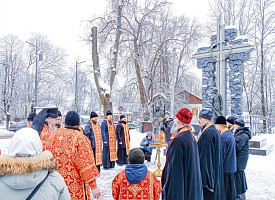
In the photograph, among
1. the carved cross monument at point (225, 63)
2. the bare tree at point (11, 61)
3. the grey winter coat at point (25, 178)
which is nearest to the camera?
the grey winter coat at point (25, 178)

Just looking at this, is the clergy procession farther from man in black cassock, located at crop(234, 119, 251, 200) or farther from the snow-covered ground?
the snow-covered ground

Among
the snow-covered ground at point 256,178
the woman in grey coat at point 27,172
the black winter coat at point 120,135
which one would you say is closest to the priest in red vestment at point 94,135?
the snow-covered ground at point 256,178

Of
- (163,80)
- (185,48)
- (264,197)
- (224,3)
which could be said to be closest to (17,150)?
(264,197)

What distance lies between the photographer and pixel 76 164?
3004 mm

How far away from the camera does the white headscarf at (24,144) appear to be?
1712 mm

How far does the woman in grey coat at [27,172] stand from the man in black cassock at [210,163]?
7.96ft

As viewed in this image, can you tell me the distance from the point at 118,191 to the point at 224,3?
24731 millimetres

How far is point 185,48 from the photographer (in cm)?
2111

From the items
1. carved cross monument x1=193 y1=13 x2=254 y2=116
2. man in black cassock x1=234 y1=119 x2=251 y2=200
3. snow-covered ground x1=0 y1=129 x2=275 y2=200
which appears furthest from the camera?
carved cross monument x1=193 y1=13 x2=254 y2=116

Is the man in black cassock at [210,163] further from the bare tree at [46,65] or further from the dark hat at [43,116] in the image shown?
the bare tree at [46,65]

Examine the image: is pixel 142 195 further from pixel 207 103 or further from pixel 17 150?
pixel 207 103

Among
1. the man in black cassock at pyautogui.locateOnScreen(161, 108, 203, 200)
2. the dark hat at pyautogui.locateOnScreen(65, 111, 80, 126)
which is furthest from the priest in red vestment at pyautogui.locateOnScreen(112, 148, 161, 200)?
the dark hat at pyautogui.locateOnScreen(65, 111, 80, 126)

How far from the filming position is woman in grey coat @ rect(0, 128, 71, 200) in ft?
5.29

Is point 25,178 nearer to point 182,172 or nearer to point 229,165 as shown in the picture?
point 182,172
